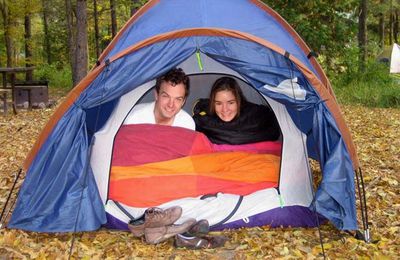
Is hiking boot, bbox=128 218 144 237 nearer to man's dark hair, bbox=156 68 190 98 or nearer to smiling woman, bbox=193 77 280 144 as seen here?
man's dark hair, bbox=156 68 190 98

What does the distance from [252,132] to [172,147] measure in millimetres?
810

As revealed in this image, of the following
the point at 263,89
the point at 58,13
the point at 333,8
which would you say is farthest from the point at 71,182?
the point at 58,13

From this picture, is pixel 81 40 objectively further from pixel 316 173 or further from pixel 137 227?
pixel 137 227

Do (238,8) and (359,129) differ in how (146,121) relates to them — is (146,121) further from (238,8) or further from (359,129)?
(359,129)

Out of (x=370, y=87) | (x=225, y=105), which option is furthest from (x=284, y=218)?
(x=370, y=87)

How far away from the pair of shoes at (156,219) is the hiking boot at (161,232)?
0.03 m

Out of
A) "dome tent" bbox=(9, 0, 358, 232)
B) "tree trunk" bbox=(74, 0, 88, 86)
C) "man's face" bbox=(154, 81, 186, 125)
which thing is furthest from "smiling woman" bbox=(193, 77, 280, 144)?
"tree trunk" bbox=(74, 0, 88, 86)

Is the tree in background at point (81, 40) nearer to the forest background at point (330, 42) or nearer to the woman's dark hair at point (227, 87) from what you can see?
Answer: the forest background at point (330, 42)

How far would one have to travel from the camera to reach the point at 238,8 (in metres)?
4.09

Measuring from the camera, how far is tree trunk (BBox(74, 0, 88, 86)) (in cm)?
950

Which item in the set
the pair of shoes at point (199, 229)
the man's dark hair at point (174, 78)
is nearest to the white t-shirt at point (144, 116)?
the man's dark hair at point (174, 78)

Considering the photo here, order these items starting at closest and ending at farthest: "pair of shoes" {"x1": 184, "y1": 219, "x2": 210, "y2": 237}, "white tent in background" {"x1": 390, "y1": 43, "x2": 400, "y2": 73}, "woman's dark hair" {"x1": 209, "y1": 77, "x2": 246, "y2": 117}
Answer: "pair of shoes" {"x1": 184, "y1": 219, "x2": 210, "y2": 237} < "woman's dark hair" {"x1": 209, "y1": 77, "x2": 246, "y2": 117} < "white tent in background" {"x1": 390, "y1": 43, "x2": 400, "y2": 73}

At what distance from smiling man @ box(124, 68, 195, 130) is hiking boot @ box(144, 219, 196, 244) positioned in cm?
101

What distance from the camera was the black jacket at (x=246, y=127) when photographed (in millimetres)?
4297
